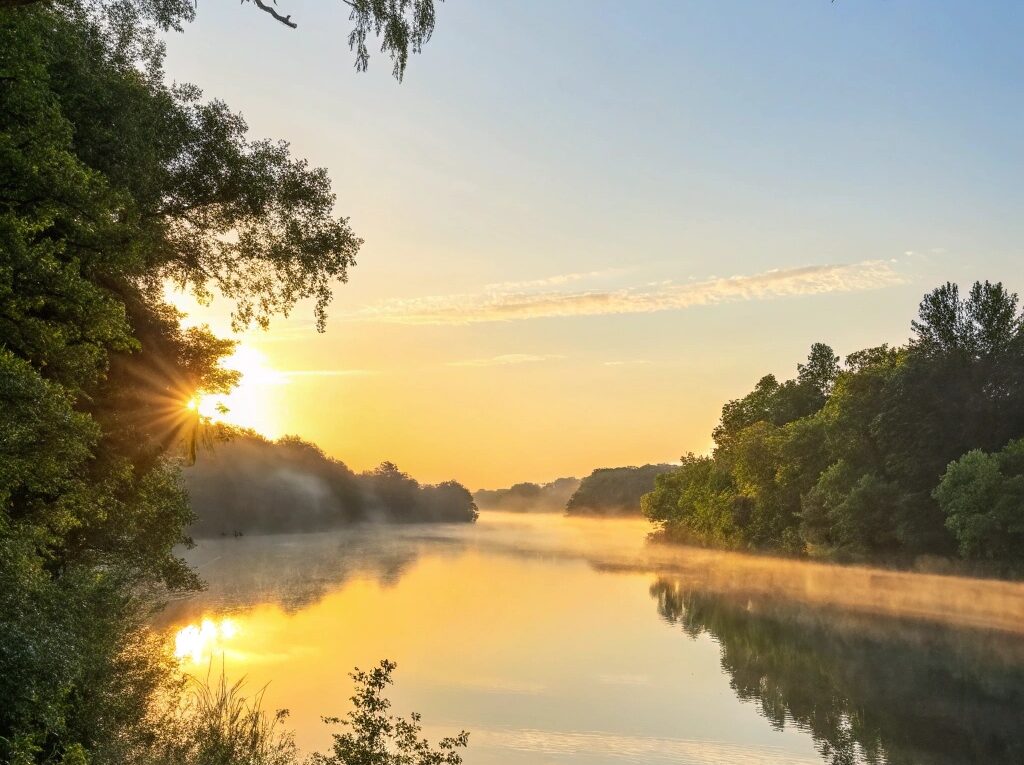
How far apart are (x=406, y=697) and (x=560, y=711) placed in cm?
521

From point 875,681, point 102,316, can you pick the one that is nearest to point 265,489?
point 875,681

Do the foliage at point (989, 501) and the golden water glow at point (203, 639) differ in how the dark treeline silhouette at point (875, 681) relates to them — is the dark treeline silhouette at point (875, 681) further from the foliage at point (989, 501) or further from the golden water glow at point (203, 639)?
the golden water glow at point (203, 639)

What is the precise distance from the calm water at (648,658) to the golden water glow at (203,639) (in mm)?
173

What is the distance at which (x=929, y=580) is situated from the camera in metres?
64.9

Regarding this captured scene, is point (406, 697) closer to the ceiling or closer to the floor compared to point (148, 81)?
closer to the floor

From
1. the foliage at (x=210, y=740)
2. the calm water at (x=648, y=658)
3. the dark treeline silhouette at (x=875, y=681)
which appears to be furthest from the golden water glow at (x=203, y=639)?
the dark treeline silhouette at (x=875, y=681)

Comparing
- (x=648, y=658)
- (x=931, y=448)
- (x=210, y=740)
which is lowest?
A: (x=648, y=658)

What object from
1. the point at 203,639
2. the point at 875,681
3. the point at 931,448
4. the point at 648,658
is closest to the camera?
the point at 875,681

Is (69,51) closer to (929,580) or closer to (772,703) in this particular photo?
(772,703)

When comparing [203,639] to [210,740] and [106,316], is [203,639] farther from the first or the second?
[106,316]

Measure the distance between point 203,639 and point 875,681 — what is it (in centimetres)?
2698

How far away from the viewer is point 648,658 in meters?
38.3

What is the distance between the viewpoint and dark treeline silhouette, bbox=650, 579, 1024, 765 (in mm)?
24375

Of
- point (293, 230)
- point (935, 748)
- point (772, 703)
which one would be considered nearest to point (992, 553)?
point (772, 703)
